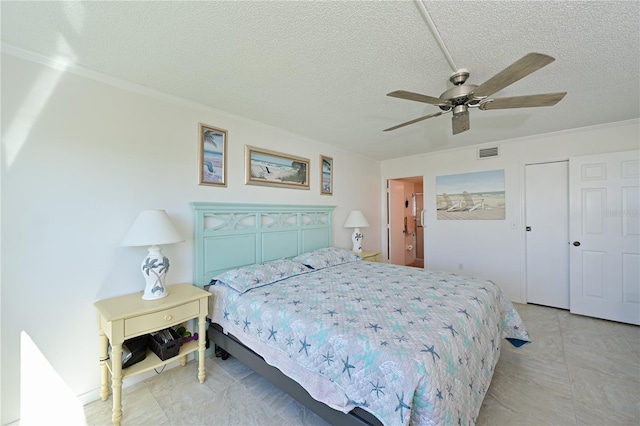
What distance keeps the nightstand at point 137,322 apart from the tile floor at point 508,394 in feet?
0.65

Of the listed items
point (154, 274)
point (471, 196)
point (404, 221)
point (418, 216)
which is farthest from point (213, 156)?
point (418, 216)

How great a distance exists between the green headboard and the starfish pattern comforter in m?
0.37

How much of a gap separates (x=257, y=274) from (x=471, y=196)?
3562mm

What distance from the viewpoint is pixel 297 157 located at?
11.4ft

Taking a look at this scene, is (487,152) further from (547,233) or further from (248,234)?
(248,234)

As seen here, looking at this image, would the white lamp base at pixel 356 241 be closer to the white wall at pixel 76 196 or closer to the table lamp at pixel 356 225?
the table lamp at pixel 356 225

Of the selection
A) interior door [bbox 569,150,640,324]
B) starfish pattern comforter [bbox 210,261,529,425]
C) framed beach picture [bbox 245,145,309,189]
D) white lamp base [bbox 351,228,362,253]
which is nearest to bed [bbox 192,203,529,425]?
starfish pattern comforter [bbox 210,261,529,425]

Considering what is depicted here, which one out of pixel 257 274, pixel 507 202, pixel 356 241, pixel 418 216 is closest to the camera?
pixel 257 274

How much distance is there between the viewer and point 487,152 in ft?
13.1

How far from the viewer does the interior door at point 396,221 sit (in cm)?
520

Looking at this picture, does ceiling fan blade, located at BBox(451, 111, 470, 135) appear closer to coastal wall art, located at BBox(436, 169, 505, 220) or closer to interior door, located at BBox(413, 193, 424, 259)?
coastal wall art, located at BBox(436, 169, 505, 220)

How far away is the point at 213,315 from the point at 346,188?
279cm

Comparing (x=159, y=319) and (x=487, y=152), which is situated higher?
(x=487, y=152)

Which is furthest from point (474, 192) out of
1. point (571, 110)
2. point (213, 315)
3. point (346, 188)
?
point (213, 315)
